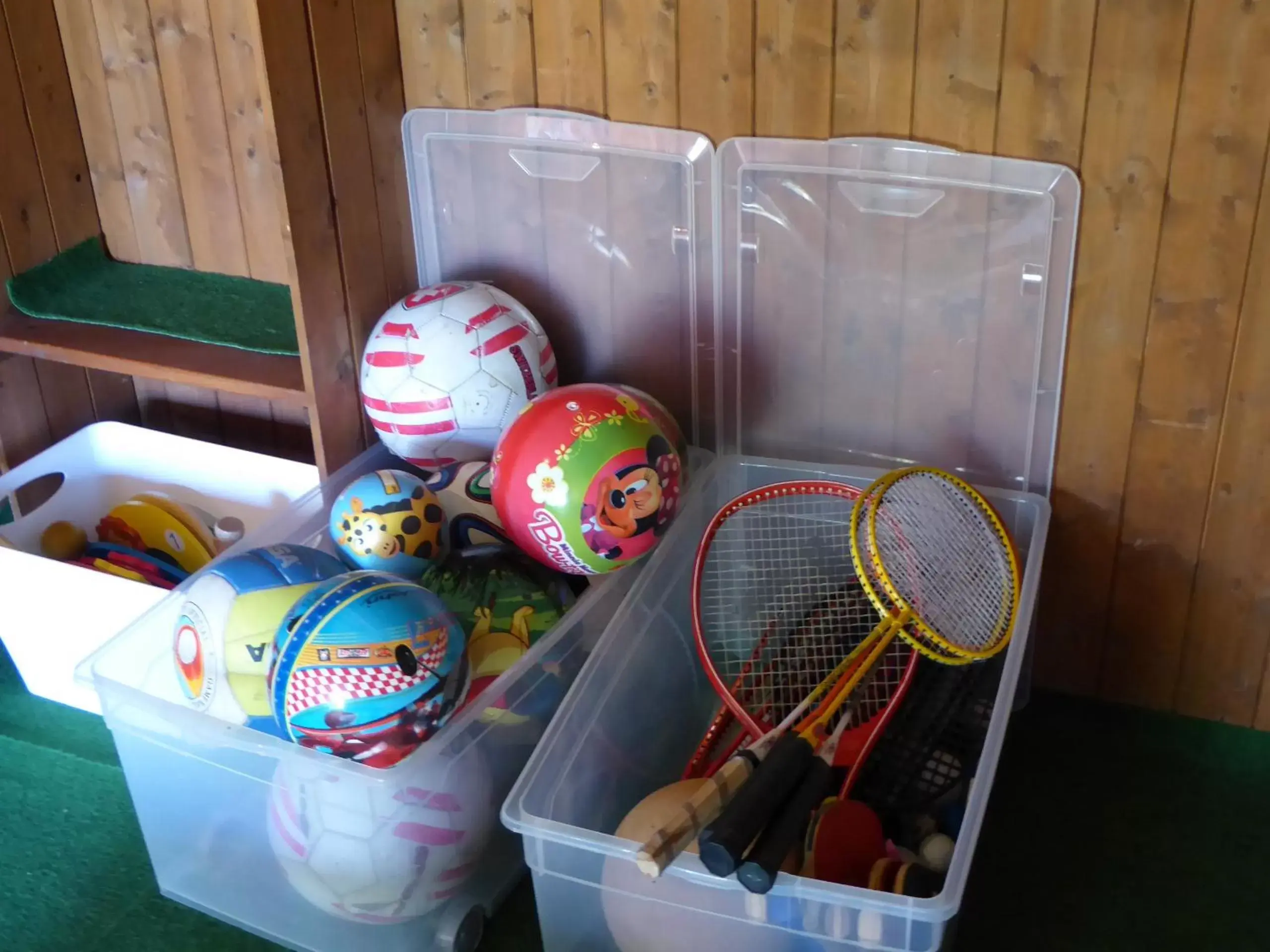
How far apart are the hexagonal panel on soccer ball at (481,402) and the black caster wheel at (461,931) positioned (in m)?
0.62

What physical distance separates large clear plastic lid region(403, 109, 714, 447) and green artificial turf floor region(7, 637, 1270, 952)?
676 millimetres

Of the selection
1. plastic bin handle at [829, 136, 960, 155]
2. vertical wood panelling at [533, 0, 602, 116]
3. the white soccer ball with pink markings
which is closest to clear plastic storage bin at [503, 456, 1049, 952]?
the white soccer ball with pink markings

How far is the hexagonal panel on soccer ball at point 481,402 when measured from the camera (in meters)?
1.62

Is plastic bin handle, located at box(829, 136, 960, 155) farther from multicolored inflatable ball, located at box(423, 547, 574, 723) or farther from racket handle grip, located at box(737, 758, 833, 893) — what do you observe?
racket handle grip, located at box(737, 758, 833, 893)

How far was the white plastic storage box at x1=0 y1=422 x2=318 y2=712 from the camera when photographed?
167cm

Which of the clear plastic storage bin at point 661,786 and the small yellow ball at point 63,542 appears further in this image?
the small yellow ball at point 63,542

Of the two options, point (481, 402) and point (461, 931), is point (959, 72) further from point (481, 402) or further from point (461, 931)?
point (461, 931)

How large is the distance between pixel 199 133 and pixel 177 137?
0.16 ft

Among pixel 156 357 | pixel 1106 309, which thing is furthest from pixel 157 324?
pixel 1106 309

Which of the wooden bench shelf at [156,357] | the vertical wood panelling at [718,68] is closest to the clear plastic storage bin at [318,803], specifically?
the wooden bench shelf at [156,357]

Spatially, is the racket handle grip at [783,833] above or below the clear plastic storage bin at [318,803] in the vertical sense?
above

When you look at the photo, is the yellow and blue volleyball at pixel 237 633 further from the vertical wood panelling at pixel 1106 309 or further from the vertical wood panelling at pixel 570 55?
the vertical wood panelling at pixel 1106 309

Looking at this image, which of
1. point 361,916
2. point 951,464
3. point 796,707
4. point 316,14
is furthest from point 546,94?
point 361,916

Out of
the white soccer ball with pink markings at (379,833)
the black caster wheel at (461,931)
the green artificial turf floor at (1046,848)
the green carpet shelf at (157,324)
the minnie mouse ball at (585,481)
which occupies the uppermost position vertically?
the green carpet shelf at (157,324)
